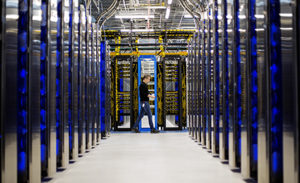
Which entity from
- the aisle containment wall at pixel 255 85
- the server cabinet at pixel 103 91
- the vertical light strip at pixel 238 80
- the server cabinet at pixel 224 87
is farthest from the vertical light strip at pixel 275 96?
the server cabinet at pixel 103 91

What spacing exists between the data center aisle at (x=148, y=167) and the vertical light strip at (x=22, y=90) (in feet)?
2.65

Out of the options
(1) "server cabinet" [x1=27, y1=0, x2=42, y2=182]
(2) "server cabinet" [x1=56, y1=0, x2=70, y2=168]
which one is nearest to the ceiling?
(2) "server cabinet" [x1=56, y1=0, x2=70, y2=168]

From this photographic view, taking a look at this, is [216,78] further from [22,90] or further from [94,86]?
[22,90]

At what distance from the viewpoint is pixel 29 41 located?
11.1 feet

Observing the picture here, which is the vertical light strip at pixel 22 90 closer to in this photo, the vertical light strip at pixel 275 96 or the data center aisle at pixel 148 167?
the data center aisle at pixel 148 167

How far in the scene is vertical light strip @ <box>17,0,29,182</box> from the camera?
10.4ft

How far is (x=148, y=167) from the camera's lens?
4832mm

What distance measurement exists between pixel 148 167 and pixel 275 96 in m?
2.33

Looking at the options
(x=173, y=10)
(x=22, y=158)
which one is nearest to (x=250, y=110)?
(x=22, y=158)

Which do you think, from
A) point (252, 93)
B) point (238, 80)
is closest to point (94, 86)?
point (238, 80)

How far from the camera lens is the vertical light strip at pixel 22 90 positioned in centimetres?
317

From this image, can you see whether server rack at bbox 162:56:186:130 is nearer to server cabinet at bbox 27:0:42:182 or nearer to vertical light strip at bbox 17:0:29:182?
server cabinet at bbox 27:0:42:182

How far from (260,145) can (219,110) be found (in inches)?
94.3

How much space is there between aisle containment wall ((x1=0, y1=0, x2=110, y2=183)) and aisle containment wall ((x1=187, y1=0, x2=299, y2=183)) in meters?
A: 2.31
